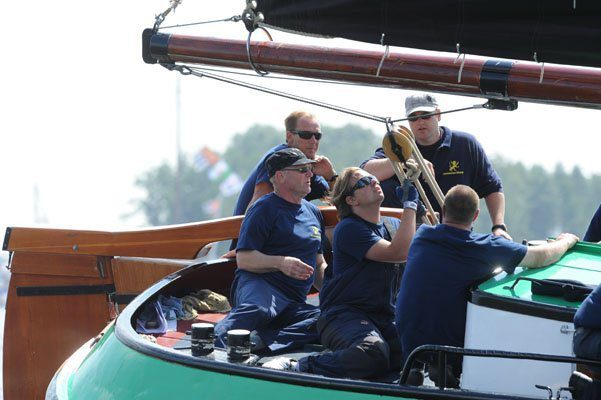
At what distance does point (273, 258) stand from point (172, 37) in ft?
4.55

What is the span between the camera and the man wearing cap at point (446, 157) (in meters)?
6.96

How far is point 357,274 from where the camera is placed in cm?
567

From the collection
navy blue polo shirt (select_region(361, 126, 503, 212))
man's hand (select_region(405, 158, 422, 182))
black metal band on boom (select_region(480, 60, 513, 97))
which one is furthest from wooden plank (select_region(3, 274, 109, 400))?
black metal band on boom (select_region(480, 60, 513, 97))

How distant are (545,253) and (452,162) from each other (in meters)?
1.83

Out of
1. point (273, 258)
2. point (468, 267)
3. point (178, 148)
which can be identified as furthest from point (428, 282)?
point (178, 148)

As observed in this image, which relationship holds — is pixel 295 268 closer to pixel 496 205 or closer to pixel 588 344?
pixel 496 205

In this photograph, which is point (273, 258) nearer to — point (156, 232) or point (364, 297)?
point (364, 297)

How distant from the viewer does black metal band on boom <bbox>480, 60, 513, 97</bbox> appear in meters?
5.94

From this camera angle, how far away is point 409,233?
5.64 meters

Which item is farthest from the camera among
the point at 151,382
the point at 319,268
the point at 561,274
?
the point at 319,268

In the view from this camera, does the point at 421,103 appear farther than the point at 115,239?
No

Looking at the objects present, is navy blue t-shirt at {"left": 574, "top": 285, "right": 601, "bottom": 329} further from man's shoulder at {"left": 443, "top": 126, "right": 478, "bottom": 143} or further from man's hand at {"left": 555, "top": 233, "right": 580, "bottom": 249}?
man's shoulder at {"left": 443, "top": 126, "right": 478, "bottom": 143}

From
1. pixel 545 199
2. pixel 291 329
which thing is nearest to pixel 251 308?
pixel 291 329

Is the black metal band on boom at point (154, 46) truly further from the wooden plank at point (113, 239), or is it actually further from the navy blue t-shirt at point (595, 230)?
the navy blue t-shirt at point (595, 230)
